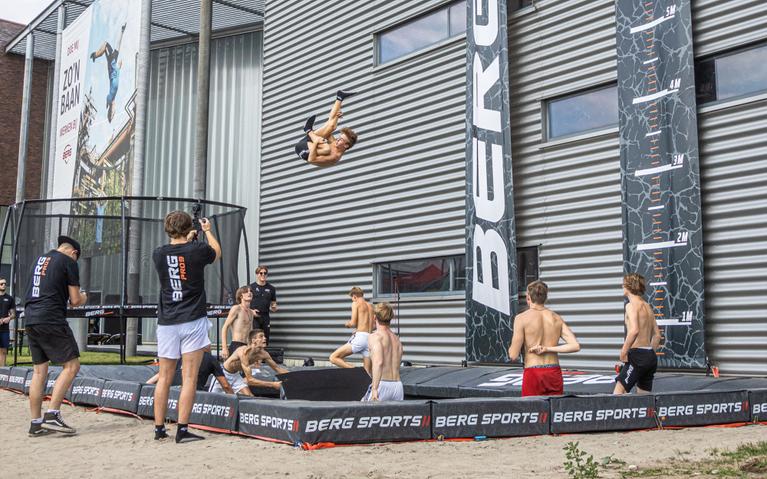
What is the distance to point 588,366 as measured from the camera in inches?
428

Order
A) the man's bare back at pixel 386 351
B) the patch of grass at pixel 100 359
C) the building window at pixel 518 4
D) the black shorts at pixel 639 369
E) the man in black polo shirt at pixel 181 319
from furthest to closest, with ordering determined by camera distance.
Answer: the patch of grass at pixel 100 359 < the building window at pixel 518 4 < the black shorts at pixel 639 369 < the man's bare back at pixel 386 351 < the man in black polo shirt at pixel 181 319

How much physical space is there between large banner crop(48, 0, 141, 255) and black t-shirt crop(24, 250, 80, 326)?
1067 centimetres

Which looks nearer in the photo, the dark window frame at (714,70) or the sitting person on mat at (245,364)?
the sitting person on mat at (245,364)

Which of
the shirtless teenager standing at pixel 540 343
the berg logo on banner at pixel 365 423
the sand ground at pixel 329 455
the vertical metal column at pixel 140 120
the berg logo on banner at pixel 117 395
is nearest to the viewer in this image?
the sand ground at pixel 329 455

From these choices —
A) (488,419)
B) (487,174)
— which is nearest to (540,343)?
(488,419)

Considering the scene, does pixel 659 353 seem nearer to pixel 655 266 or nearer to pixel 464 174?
pixel 655 266

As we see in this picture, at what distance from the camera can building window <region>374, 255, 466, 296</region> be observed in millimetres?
13125

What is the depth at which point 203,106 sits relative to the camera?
53.7 ft

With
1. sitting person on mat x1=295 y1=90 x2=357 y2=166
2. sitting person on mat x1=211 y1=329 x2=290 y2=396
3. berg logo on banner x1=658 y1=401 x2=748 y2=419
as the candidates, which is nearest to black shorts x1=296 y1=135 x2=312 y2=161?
sitting person on mat x1=295 y1=90 x2=357 y2=166

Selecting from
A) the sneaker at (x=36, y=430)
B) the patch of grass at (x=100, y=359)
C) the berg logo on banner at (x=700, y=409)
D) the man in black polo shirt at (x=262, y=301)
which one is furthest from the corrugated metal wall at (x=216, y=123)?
the berg logo on banner at (x=700, y=409)

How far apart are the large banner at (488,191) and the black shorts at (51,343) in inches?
261

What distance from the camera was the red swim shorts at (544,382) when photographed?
704 cm

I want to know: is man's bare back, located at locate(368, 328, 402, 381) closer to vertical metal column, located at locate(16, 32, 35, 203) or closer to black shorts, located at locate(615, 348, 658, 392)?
black shorts, located at locate(615, 348, 658, 392)

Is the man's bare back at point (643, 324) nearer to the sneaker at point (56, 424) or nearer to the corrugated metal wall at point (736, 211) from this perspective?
the corrugated metal wall at point (736, 211)
